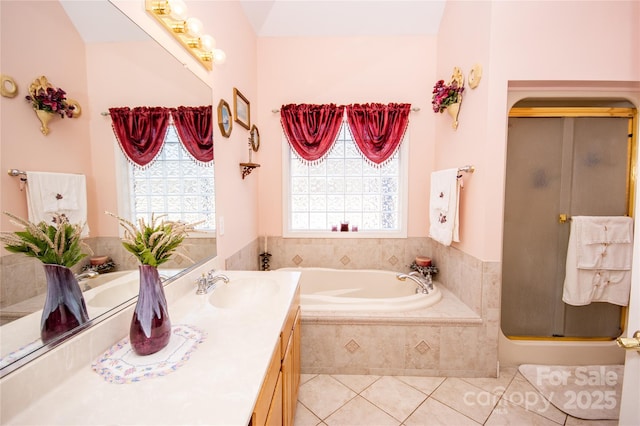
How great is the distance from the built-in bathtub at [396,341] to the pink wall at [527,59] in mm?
580

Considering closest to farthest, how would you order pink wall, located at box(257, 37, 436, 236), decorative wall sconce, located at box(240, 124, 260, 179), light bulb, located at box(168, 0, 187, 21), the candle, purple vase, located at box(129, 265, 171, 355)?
purple vase, located at box(129, 265, 171, 355)
light bulb, located at box(168, 0, 187, 21)
decorative wall sconce, located at box(240, 124, 260, 179)
the candle
pink wall, located at box(257, 37, 436, 236)

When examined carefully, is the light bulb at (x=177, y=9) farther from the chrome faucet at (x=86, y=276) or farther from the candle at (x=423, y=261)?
the candle at (x=423, y=261)

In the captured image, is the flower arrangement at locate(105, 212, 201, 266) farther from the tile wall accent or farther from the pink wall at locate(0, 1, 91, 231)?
the pink wall at locate(0, 1, 91, 231)

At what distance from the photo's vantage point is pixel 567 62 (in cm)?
169

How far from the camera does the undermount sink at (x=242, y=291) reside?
1.43m

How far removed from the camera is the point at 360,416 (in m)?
1.54

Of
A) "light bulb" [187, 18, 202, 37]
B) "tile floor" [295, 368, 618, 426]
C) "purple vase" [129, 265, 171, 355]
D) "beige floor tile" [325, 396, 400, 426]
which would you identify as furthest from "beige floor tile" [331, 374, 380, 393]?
"light bulb" [187, 18, 202, 37]

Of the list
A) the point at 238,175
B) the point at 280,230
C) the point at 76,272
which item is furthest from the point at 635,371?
the point at 280,230

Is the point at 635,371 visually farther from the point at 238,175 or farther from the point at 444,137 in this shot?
the point at 238,175

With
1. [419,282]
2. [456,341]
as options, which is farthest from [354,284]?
[456,341]

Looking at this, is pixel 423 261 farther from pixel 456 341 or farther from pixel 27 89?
pixel 27 89

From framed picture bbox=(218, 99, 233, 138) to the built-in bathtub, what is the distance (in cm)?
142

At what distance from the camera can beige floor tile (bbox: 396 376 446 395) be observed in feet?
5.75

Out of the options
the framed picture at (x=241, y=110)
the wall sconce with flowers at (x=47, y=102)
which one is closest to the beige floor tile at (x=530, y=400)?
the wall sconce with flowers at (x=47, y=102)
